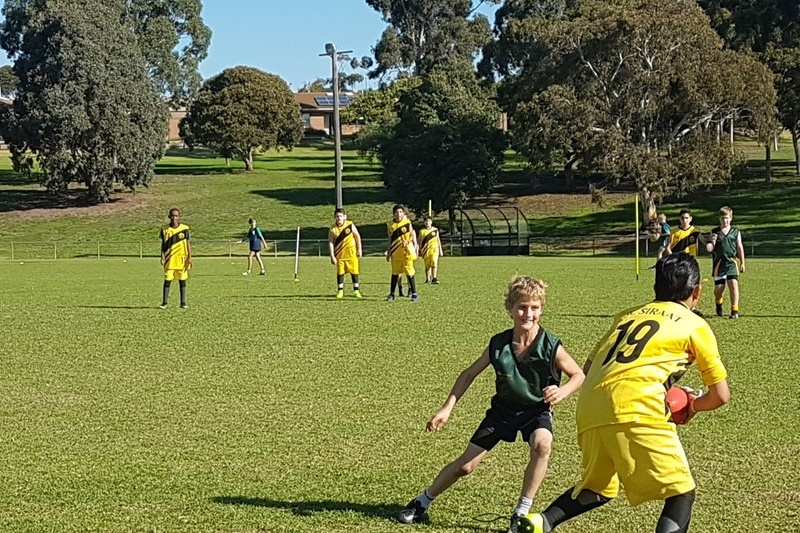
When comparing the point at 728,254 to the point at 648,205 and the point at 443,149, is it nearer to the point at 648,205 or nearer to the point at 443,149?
the point at 648,205

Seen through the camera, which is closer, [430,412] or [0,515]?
[0,515]

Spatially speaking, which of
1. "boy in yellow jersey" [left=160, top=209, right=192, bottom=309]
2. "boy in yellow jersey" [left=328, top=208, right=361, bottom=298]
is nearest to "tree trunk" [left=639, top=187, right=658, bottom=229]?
"boy in yellow jersey" [left=328, top=208, right=361, bottom=298]

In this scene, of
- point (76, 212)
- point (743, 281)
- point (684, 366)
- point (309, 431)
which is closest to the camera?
point (684, 366)

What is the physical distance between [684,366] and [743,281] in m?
22.4

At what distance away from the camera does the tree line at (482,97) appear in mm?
49594

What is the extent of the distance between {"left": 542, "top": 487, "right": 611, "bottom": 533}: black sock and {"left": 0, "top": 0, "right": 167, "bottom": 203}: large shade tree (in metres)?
58.7

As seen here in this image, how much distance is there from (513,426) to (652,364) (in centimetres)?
140

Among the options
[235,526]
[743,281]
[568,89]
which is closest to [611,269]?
[743,281]

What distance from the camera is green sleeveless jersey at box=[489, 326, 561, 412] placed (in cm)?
576

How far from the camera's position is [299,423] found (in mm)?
9055

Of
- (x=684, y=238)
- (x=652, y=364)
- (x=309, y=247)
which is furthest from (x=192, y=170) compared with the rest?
(x=652, y=364)

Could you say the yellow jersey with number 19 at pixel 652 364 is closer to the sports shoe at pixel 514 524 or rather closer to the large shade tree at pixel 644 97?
the sports shoe at pixel 514 524

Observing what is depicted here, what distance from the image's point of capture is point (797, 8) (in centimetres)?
5872

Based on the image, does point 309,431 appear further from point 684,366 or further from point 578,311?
point 578,311
